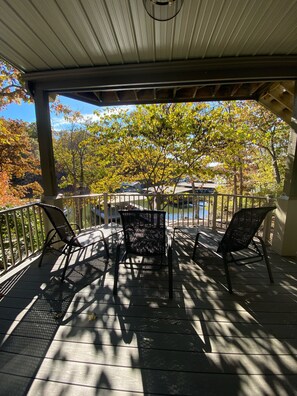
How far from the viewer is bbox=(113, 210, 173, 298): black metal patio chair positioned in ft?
7.49

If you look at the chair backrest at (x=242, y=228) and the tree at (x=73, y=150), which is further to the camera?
the tree at (x=73, y=150)

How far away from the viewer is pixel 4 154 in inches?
271

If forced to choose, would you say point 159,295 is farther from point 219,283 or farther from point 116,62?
point 116,62

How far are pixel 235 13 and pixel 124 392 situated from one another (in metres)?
3.32

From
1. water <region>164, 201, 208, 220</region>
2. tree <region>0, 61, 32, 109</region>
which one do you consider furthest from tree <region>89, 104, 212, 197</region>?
tree <region>0, 61, 32, 109</region>

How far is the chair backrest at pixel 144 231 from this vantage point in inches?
90.6

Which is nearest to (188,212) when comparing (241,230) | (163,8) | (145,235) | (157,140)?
(157,140)

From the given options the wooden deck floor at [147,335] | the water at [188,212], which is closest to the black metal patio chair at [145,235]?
the wooden deck floor at [147,335]

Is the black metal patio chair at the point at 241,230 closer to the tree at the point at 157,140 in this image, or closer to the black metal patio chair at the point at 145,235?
the black metal patio chair at the point at 145,235

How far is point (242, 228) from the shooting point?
250 cm

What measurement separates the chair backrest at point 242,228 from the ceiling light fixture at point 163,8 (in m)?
2.10

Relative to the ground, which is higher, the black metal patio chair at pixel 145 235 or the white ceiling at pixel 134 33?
the white ceiling at pixel 134 33

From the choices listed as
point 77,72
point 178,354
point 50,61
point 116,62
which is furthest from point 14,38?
point 178,354

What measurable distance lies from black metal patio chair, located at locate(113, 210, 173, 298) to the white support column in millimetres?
2113
